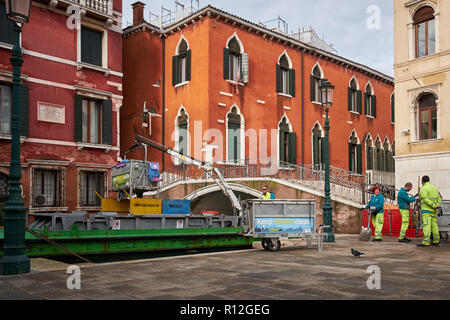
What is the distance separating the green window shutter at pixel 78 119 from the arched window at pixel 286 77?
1141cm

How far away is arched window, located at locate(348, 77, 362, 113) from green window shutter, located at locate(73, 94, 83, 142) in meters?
18.2

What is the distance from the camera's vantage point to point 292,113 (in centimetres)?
2627

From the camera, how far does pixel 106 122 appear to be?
64.6 feet

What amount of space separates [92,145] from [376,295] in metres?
15.3

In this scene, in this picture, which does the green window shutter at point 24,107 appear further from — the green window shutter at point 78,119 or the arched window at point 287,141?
the arched window at point 287,141

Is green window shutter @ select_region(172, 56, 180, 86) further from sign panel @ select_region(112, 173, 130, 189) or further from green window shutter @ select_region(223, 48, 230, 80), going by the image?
sign panel @ select_region(112, 173, 130, 189)

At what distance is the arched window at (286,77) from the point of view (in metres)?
26.0

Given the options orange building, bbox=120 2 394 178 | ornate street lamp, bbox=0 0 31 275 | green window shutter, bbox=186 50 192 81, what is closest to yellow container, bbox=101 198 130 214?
ornate street lamp, bbox=0 0 31 275

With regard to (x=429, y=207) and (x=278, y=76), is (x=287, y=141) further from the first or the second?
(x=429, y=207)

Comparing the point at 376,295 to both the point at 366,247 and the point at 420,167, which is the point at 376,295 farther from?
the point at 420,167

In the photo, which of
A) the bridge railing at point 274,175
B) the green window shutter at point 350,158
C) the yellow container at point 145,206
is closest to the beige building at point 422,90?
the bridge railing at point 274,175

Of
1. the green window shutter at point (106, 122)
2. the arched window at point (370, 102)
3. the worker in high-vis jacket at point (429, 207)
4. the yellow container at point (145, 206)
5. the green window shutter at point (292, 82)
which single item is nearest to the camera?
the worker in high-vis jacket at point (429, 207)

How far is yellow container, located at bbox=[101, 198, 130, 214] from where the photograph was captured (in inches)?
543
